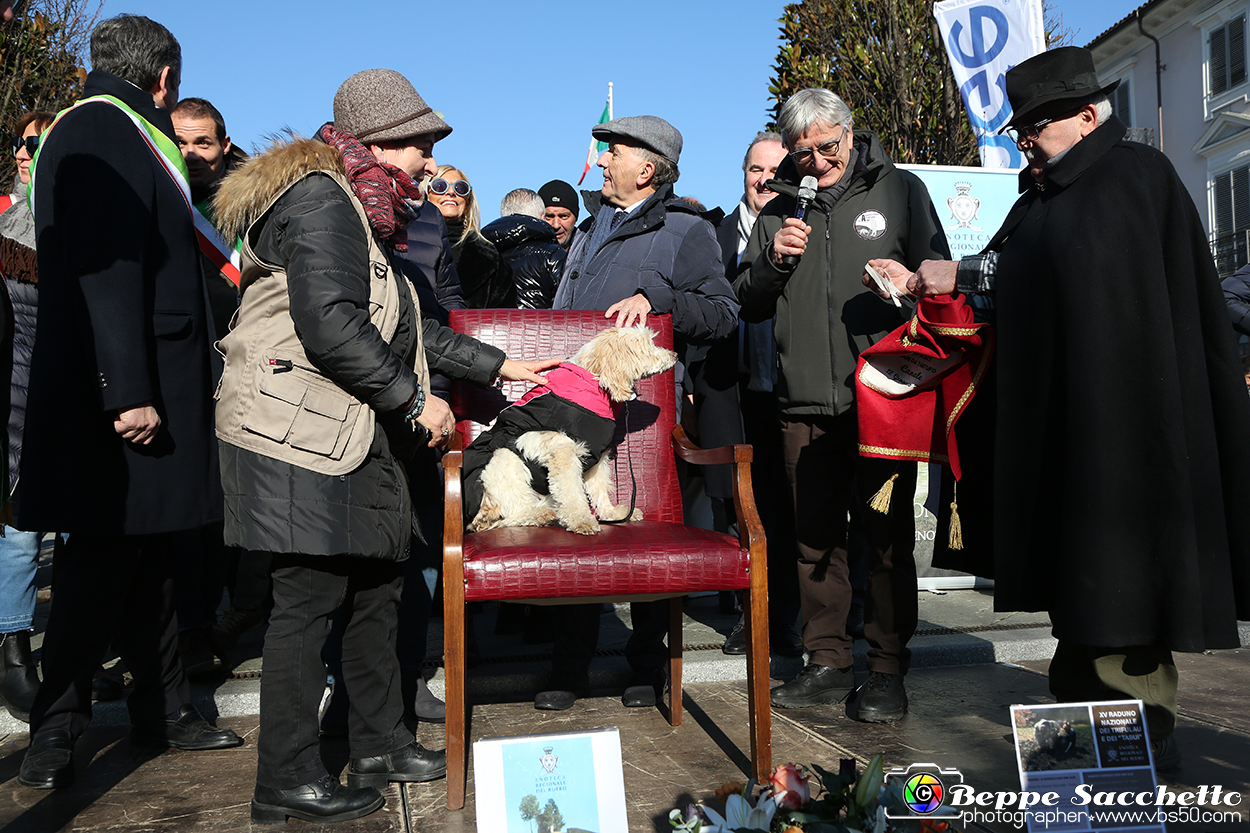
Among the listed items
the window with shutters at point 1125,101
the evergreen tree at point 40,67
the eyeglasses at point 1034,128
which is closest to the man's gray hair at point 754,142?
the eyeglasses at point 1034,128

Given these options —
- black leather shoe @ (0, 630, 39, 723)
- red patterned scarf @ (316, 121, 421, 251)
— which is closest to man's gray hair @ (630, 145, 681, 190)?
red patterned scarf @ (316, 121, 421, 251)

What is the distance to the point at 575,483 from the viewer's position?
10.2 ft

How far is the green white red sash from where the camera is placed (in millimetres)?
2826

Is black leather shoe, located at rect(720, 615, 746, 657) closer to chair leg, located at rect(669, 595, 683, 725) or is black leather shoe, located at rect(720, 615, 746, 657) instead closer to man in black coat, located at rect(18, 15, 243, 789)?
chair leg, located at rect(669, 595, 683, 725)

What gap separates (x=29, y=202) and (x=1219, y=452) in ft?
13.0

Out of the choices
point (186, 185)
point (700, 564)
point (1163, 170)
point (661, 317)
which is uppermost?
point (186, 185)

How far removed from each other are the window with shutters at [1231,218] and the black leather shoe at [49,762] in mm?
23785

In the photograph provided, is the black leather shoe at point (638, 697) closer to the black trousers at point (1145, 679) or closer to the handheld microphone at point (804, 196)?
the black trousers at point (1145, 679)

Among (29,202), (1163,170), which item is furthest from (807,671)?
(29,202)

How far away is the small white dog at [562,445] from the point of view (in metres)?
3.11

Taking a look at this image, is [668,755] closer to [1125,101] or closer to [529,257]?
[529,257]

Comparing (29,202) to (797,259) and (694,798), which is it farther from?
(694,798)

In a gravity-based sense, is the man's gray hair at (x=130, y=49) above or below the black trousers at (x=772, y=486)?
above

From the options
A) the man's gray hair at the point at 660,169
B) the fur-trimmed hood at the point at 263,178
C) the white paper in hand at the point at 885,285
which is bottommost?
the white paper in hand at the point at 885,285
